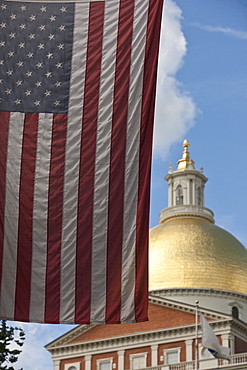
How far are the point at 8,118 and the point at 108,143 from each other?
149 centimetres

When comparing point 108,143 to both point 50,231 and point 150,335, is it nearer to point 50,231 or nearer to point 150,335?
point 50,231

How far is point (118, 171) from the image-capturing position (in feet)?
46.0

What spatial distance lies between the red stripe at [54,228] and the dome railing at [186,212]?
78.7 meters

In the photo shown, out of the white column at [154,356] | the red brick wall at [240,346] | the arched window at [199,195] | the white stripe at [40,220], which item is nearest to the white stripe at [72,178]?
the white stripe at [40,220]

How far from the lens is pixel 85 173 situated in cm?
1401

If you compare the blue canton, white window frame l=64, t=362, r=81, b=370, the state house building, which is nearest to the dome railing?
the state house building

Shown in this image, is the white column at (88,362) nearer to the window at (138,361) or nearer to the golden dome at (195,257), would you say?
the window at (138,361)

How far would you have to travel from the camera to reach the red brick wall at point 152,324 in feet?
245

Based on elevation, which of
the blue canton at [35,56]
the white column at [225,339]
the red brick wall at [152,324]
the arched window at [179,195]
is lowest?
the blue canton at [35,56]

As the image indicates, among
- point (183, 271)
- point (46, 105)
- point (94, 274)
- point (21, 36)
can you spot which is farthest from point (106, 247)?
point (183, 271)

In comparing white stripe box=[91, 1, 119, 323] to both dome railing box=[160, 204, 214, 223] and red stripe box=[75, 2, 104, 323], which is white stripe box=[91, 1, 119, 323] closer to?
red stripe box=[75, 2, 104, 323]

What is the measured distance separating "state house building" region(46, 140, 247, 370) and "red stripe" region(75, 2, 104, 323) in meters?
52.5

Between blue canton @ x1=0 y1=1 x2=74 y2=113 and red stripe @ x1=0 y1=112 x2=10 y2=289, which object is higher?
blue canton @ x1=0 y1=1 x2=74 y2=113

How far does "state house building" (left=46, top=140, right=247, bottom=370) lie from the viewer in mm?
73062
